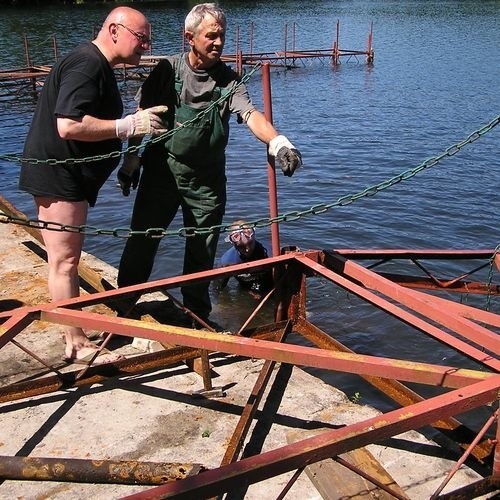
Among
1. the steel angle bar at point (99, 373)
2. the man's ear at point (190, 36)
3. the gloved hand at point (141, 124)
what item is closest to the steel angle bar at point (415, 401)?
the steel angle bar at point (99, 373)

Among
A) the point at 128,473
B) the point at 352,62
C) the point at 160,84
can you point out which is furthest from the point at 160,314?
the point at 352,62

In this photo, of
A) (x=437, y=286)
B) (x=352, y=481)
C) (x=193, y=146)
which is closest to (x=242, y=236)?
(x=437, y=286)

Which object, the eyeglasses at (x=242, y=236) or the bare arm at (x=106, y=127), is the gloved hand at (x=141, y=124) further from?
the eyeglasses at (x=242, y=236)

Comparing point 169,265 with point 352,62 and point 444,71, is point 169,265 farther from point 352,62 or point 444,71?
point 352,62

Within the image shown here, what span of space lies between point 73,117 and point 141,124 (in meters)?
0.48

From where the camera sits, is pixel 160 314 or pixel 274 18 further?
pixel 274 18

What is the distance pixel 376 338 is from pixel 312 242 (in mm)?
3565

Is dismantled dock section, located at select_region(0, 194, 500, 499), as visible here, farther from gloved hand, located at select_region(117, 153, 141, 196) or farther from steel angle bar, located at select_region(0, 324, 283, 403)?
gloved hand, located at select_region(117, 153, 141, 196)

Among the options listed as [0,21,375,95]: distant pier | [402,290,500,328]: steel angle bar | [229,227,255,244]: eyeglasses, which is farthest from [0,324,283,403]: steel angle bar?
[0,21,375,95]: distant pier

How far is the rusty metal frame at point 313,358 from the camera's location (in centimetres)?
265

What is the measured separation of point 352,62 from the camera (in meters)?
36.4

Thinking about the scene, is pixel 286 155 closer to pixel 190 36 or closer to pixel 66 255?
pixel 190 36

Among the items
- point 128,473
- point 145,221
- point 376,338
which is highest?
point 145,221

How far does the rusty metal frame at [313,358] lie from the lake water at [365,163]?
156 centimetres
